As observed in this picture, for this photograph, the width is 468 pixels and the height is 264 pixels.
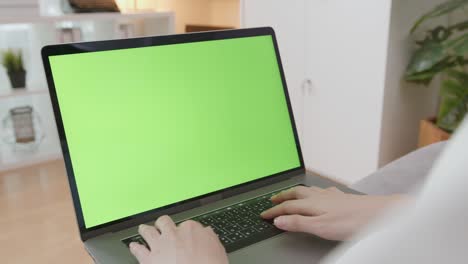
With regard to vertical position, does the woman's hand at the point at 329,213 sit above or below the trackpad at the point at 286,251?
above

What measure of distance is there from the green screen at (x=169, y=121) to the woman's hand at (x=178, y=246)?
11cm

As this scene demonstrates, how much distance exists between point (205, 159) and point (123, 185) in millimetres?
165

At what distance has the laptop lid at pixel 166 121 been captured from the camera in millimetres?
780

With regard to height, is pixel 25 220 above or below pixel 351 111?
below

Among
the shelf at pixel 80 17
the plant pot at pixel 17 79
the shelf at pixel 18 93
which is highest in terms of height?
the shelf at pixel 80 17

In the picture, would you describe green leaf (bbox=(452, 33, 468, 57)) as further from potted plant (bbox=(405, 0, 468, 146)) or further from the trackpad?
the trackpad

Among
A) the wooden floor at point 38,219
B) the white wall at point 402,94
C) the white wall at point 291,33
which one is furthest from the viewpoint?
the white wall at point 291,33

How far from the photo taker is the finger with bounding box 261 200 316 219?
2.57ft

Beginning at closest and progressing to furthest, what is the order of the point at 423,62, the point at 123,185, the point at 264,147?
the point at 123,185 < the point at 264,147 < the point at 423,62

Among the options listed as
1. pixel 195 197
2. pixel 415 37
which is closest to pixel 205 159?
pixel 195 197

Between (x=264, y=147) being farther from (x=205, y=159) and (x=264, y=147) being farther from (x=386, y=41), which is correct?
(x=386, y=41)

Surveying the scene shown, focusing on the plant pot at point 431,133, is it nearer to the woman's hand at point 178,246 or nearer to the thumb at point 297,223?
the thumb at point 297,223

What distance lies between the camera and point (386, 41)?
7.54ft

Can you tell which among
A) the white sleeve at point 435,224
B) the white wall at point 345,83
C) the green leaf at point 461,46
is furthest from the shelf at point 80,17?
the white sleeve at point 435,224
